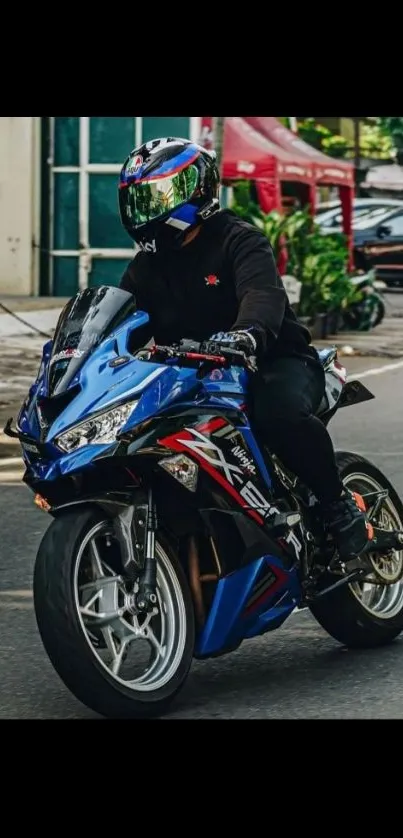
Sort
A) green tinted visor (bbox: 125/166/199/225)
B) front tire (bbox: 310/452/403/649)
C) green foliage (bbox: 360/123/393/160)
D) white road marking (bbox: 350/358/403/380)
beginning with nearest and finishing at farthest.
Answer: green tinted visor (bbox: 125/166/199/225)
front tire (bbox: 310/452/403/649)
white road marking (bbox: 350/358/403/380)
green foliage (bbox: 360/123/393/160)

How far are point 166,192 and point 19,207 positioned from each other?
19242 mm

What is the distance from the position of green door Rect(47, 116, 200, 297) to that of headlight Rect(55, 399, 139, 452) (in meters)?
18.4

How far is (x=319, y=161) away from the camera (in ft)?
82.7

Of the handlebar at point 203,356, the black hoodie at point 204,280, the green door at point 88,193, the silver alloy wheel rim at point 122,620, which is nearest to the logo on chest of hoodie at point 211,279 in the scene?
the black hoodie at point 204,280

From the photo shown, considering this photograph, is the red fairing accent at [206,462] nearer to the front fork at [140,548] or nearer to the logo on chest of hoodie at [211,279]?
the front fork at [140,548]

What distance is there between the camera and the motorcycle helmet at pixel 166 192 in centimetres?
537

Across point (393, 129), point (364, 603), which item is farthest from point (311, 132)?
point (364, 603)

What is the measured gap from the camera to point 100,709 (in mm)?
4961

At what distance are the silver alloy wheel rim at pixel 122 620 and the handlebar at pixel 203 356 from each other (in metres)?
0.52

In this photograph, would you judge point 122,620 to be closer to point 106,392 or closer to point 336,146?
point 106,392

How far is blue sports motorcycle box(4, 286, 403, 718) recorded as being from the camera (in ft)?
16.3

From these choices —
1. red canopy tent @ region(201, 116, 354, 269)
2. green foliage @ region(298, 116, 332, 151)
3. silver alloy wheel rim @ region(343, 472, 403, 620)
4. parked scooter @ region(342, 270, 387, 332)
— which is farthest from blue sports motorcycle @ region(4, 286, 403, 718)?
green foliage @ region(298, 116, 332, 151)

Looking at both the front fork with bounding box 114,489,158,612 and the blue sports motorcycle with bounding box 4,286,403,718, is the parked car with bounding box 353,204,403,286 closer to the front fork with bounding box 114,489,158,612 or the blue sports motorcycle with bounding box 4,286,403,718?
the blue sports motorcycle with bounding box 4,286,403,718
